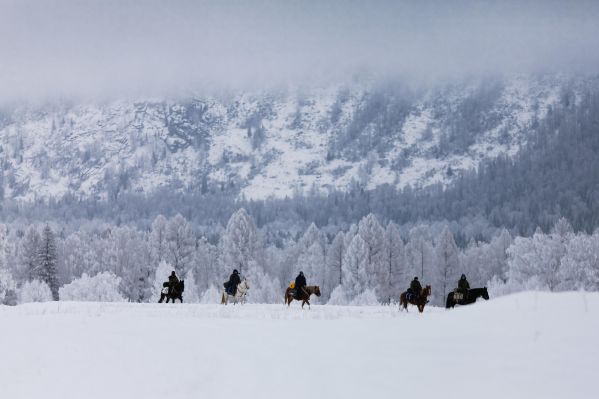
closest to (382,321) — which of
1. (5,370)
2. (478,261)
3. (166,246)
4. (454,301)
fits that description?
(5,370)

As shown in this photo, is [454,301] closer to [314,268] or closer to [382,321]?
[382,321]

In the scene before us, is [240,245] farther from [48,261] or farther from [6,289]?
[6,289]

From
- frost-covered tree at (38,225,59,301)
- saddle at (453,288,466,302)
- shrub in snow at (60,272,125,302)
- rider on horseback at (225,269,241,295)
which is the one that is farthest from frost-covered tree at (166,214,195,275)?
saddle at (453,288,466,302)

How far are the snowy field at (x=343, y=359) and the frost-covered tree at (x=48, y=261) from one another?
7173 centimetres

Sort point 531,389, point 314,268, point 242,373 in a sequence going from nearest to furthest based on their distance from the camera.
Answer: point 531,389, point 242,373, point 314,268

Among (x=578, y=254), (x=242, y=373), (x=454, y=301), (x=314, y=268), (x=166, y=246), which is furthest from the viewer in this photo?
(x=314, y=268)

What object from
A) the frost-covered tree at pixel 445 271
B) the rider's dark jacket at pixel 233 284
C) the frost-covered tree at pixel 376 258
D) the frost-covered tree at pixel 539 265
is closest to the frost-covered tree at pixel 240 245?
the frost-covered tree at pixel 376 258

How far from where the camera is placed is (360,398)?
15688 mm

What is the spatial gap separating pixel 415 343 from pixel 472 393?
4.09m

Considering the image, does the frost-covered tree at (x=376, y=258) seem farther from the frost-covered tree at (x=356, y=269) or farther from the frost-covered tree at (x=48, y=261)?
the frost-covered tree at (x=48, y=261)

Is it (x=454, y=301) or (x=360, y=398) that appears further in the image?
(x=454, y=301)

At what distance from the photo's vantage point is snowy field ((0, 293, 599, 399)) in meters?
15.8

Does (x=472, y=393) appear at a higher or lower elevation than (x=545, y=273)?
lower

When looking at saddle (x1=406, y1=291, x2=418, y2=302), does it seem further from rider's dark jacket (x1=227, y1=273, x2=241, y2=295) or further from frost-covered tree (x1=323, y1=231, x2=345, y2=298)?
frost-covered tree (x1=323, y1=231, x2=345, y2=298)
